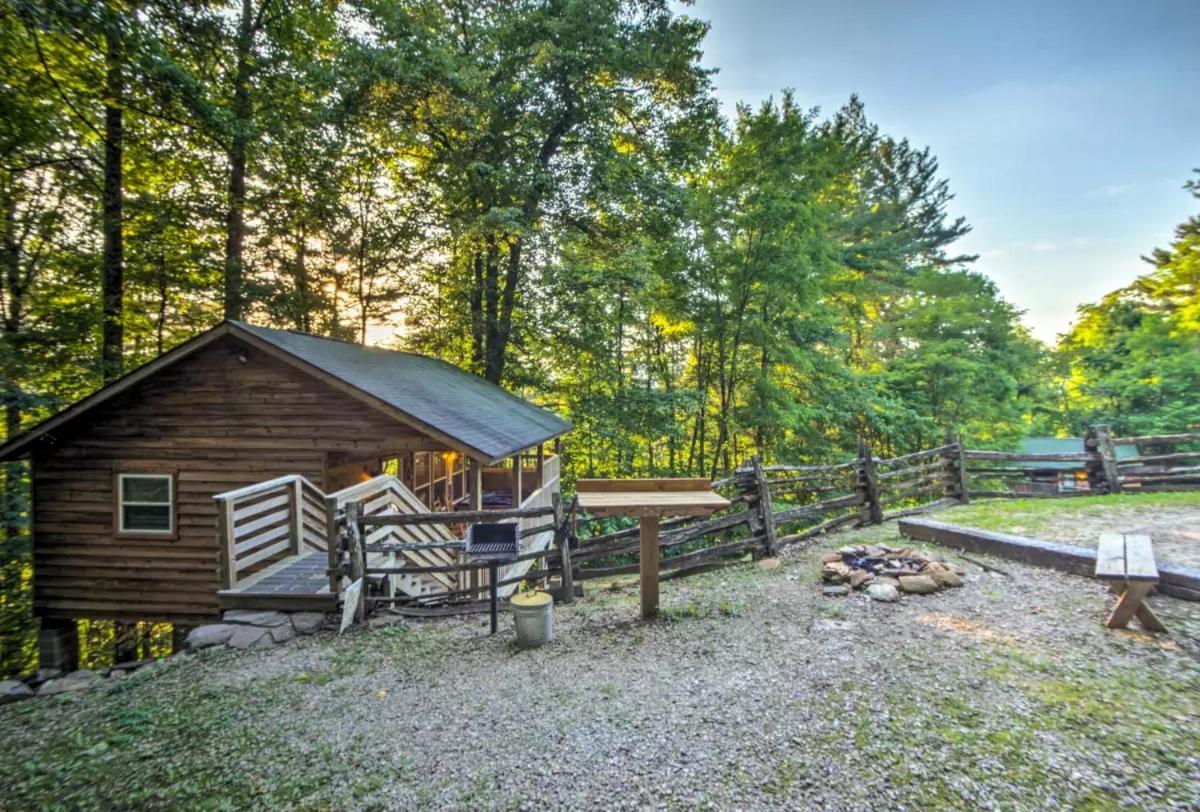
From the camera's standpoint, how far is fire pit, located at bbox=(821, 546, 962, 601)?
19.7ft

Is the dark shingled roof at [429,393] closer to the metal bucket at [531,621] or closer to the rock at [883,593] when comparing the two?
the metal bucket at [531,621]

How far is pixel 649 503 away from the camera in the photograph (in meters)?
5.25

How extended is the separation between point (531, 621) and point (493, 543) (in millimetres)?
938

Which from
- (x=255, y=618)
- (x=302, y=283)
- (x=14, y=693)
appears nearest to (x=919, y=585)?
(x=255, y=618)

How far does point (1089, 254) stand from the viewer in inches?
667

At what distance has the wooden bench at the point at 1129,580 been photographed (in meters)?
4.45

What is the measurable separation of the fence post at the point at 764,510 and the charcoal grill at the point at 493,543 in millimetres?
4614

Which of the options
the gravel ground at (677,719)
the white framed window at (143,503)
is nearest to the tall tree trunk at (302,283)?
the white framed window at (143,503)

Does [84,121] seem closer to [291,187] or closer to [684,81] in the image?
[291,187]

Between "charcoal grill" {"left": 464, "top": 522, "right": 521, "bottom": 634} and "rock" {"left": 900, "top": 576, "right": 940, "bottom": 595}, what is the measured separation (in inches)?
189

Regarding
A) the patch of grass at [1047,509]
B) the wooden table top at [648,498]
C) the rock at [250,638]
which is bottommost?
the rock at [250,638]

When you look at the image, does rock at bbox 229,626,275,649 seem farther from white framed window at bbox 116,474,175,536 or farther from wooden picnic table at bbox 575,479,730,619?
white framed window at bbox 116,474,175,536

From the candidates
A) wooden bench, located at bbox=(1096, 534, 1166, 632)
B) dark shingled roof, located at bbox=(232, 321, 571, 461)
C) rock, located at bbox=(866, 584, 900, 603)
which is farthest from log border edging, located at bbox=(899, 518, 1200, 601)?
dark shingled roof, located at bbox=(232, 321, 571, 461)

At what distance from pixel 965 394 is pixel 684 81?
15.0m
